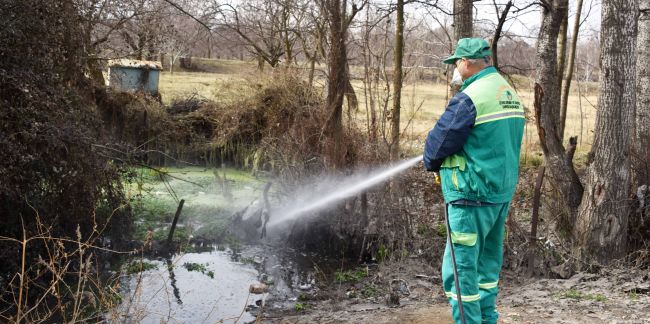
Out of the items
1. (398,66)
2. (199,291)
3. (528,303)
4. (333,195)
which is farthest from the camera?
(398,66)

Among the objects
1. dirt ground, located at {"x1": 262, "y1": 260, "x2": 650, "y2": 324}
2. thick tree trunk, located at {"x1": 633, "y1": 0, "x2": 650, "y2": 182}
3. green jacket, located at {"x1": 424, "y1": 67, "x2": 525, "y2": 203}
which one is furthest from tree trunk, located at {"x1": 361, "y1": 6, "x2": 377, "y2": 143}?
green jacket, located at {"x1": 424, "y1": 67, "x2": 525, "y2": 203}

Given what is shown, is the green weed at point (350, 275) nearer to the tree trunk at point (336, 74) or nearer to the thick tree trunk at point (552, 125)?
the tree trunk at point (336, 74)

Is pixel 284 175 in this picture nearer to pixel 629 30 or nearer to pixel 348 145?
pixel 348 145

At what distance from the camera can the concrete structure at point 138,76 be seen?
1795cm

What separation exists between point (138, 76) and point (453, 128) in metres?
15.6

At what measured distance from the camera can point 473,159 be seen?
4.77m

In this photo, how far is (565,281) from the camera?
314 inches

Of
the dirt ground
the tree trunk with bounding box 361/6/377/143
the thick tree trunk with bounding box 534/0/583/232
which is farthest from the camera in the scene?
the tree trunk with bounding box 361/6/377/143

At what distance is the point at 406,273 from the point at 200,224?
15.7ft

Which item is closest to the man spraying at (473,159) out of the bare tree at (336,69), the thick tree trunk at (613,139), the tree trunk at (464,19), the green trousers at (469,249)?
the green trousers at (469,249)

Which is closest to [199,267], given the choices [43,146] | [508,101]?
[43,146]

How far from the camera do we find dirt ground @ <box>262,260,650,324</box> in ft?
21.2

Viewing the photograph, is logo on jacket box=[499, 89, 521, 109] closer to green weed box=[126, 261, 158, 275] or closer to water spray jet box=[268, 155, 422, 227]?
water spray jet box=[268, 155, 422, 227]

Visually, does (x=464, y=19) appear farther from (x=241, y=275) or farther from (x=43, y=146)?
(x=43, y=146)
